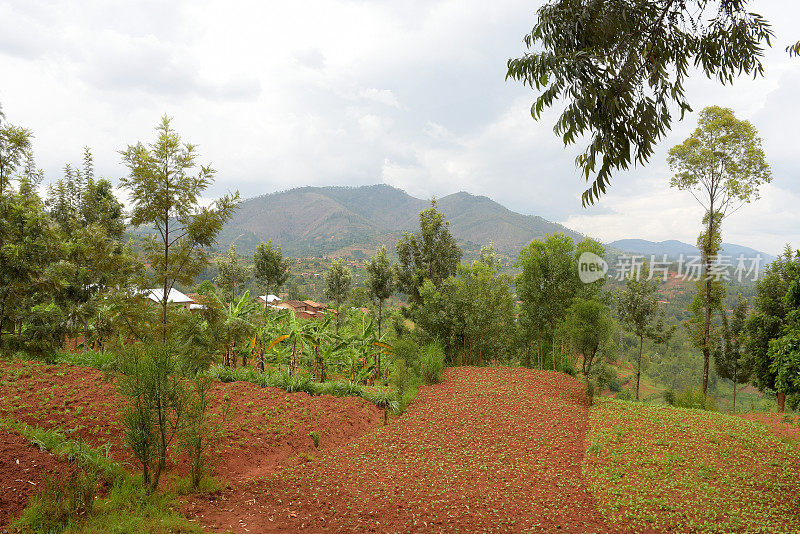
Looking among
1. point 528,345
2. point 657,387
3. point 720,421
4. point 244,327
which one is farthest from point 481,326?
point 657,387

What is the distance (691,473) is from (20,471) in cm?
850

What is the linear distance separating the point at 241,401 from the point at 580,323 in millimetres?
8909

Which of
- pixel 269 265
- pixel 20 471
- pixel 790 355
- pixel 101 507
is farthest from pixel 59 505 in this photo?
pixel 269 265

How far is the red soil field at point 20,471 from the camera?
366cm

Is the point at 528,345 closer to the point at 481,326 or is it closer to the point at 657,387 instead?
the point at 481,326

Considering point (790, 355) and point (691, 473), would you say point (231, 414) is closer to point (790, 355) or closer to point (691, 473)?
point (691, 473)

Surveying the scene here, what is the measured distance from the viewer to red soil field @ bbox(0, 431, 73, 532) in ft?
Answer: 12.0

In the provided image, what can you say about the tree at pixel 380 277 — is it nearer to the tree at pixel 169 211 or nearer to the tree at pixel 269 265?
the tree at pixel 269 265

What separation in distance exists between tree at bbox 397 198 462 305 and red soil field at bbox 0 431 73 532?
14.2 metres

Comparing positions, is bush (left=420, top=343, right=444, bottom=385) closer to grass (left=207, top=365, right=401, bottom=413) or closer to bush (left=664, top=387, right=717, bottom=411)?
grass (left=207, top=365, right=401, bottom=413)

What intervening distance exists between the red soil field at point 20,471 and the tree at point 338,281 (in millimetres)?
14780

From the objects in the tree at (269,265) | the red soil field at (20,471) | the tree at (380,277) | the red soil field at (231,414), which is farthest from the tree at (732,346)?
the red soil field at (20,471)

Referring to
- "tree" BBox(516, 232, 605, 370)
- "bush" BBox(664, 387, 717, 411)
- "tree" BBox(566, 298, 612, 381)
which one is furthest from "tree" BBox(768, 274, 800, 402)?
"tree" BBox(516, 232, 605, 370)

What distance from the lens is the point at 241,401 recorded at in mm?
7305
